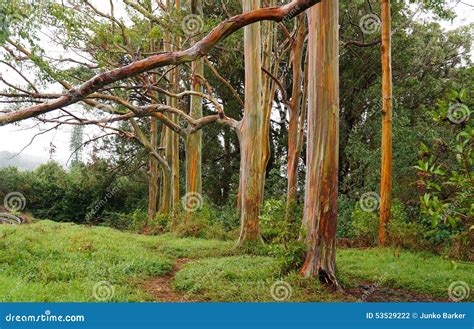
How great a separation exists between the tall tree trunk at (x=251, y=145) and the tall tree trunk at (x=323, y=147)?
3.69m

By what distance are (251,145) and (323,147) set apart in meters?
4.13

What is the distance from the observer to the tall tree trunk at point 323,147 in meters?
6.45

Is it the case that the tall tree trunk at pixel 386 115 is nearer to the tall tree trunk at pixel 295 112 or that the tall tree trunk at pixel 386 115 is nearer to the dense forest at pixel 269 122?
the dense forest at pixel 269 122

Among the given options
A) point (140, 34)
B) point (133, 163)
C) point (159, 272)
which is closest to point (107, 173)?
point (133, 163)

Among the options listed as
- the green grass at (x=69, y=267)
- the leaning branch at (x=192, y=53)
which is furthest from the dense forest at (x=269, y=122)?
the green grass at (x=69, y=267)

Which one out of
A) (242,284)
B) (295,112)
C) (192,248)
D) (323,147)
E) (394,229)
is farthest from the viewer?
(295,112)

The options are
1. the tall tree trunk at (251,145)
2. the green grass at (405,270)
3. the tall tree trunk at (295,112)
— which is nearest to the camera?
the green grass at (405,270)

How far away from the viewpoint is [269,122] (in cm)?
1599

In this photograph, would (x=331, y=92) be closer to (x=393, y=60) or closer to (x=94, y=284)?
(x=94, y=284)

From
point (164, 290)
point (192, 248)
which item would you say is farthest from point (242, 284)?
point (192, 248)

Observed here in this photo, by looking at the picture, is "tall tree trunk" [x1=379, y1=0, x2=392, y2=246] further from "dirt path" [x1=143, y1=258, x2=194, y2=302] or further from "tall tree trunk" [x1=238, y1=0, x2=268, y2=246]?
"dirt path" [x1=143, y1=258, x2=194, y2=302]

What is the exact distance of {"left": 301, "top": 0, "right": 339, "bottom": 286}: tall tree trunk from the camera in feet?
21.2

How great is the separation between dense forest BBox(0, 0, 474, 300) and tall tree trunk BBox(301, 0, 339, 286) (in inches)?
0.9

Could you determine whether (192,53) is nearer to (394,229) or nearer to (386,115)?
(394,229)
